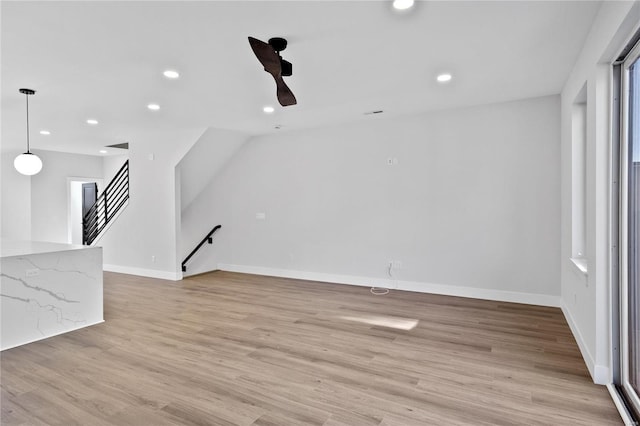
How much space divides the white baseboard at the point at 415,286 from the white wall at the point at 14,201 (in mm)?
4826

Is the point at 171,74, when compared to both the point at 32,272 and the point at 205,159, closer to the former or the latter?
the point at 32,272

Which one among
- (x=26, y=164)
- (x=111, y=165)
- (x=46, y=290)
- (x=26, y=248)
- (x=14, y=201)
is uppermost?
(x=111, y=165)

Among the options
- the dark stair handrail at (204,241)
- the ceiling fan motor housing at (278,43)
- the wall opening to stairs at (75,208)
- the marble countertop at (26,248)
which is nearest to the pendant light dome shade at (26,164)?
the marble countertop at (26,248)

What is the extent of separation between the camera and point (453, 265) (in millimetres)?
5043

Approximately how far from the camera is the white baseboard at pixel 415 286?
14.9 feet

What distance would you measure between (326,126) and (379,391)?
439 cm

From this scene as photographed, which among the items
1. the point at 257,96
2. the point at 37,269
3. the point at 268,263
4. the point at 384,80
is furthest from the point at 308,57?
the point at 268,263

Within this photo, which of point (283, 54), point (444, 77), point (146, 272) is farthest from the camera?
point (146, 272)

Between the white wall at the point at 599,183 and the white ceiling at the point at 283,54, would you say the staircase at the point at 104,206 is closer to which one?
the white ceiling at the point at 283,54

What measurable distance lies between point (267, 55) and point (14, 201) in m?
8.47

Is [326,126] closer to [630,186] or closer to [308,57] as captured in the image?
[308,57]

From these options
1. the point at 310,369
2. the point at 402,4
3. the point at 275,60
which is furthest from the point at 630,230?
the point at 275,60

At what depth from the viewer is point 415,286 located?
5.32 metres

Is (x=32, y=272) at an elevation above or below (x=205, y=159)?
below
